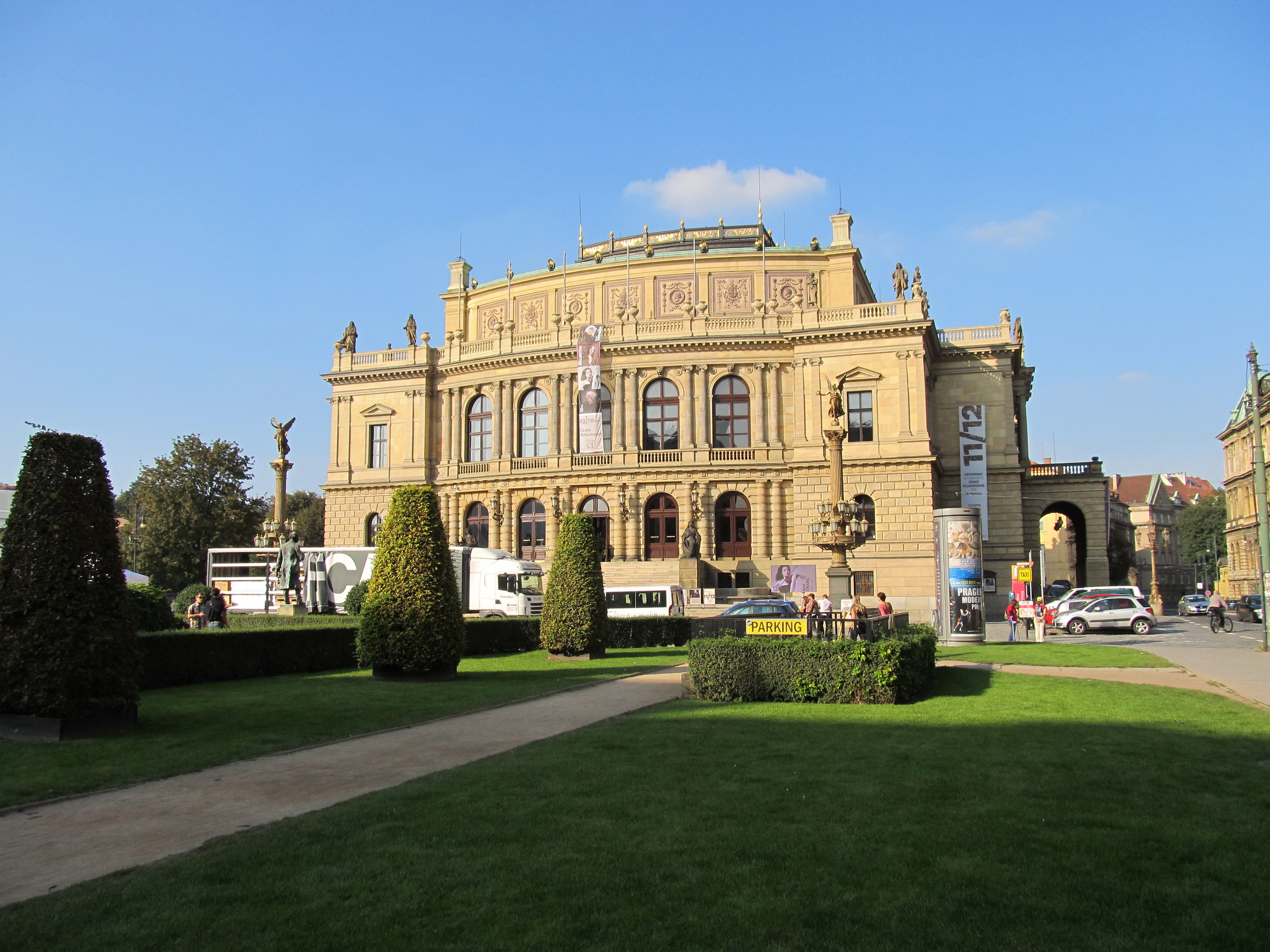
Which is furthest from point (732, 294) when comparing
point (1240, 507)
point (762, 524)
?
point (1240, 507)

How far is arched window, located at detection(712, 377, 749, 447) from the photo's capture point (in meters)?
58.0

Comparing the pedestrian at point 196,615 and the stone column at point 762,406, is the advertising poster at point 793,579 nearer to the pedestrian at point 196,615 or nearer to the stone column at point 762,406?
the stone column at point 762,406

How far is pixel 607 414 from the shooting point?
59719 mm

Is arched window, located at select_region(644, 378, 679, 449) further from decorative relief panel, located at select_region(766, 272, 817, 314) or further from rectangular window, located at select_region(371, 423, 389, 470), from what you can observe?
rectangular window, located at select_region(371, 423, 389, 470)

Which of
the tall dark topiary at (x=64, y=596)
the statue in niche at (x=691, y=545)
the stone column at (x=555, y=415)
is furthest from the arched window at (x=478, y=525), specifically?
the tall dark topiary at (x=64, y=596)

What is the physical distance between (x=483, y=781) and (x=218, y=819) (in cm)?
248

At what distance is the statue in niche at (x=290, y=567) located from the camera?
39.6 meters

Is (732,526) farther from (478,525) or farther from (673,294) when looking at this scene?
(478,525)

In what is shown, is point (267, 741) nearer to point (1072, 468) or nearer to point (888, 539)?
point (888, 539)

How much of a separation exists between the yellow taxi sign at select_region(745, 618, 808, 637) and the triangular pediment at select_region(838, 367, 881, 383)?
38372 mm

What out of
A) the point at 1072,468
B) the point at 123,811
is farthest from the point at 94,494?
the point at 1072,468

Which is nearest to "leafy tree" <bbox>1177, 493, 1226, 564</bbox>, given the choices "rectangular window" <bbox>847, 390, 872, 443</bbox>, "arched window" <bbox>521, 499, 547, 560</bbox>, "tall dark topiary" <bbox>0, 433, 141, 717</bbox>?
"rectangular window" <bbox>847, 390, 872, 443</bbox>

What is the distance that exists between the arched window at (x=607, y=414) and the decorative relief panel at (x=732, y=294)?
28.6 ft

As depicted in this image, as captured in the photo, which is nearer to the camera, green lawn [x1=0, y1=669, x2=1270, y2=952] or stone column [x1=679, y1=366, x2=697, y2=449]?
green lawn [x1=0, y1=669, x2=1270, y2=952]
